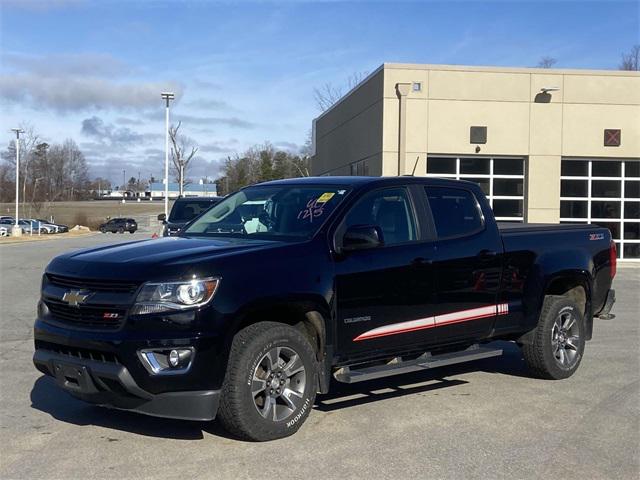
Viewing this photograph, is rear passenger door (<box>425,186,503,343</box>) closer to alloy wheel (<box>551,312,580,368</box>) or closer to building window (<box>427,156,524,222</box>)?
alloy wheel (<box>551,312,580,368</box>)

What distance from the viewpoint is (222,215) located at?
21.4 feet

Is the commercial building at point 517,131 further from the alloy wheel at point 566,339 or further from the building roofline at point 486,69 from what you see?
the alloy wheel at point 566,339

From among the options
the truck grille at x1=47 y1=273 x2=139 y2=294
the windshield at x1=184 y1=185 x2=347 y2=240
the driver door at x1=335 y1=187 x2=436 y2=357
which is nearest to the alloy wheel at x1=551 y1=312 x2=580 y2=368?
the driver door at x1=335 y1=187 x2=436 y2=357

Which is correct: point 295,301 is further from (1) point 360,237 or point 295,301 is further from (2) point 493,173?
(2) point 493,173

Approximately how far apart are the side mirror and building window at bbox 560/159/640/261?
18499 millimetres

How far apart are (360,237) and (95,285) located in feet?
6.37

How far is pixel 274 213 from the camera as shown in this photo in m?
6.06

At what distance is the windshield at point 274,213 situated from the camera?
5.76 m

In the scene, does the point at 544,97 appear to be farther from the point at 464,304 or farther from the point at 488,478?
the point at 488,478

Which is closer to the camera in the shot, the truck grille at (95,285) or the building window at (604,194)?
the truck grille at (95,285)

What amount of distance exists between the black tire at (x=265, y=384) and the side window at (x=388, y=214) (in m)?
1.18

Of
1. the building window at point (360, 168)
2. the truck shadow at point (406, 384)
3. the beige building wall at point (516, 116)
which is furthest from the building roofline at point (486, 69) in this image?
the truck shadow at point (406, 384)

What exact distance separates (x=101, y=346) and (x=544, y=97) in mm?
19651

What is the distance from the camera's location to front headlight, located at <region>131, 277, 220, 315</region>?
472 centimetres
